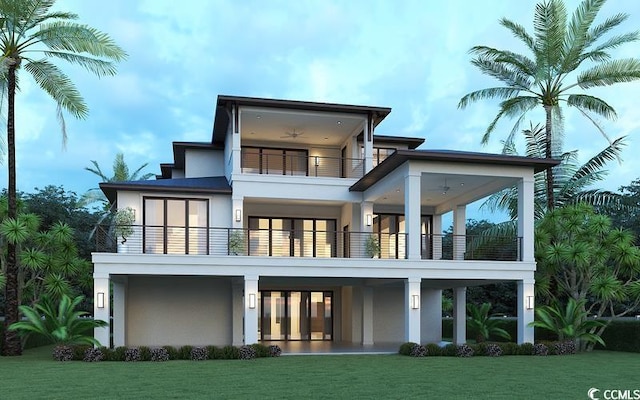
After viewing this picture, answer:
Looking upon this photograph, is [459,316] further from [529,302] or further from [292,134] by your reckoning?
[292,134]

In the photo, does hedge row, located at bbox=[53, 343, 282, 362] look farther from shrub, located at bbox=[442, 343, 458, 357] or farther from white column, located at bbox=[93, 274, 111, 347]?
shrub, located at bbox=[442, 343, 458, 357]

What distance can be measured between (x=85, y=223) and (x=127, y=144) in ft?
237

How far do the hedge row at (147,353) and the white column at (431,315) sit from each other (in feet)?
34.4

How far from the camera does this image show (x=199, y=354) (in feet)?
60.3

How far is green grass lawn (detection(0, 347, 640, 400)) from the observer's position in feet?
→ 38.9

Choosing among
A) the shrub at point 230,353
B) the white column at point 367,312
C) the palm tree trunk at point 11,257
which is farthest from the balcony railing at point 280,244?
the shrub at point 230,353

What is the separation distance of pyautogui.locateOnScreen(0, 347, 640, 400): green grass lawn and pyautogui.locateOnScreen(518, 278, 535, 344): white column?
1.73m

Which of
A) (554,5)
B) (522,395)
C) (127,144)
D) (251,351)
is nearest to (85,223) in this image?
(251,351)

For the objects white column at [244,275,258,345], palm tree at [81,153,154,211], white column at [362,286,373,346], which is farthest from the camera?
palm tree at [81,153,154,211]

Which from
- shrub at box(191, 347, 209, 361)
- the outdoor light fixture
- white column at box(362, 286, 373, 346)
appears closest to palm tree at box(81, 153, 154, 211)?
white column at box(362, 286, 373, 346)

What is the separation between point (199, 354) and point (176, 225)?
20.1 ft

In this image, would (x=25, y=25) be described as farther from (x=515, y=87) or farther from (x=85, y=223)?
(x=85, y=223)

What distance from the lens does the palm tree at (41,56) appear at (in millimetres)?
20203

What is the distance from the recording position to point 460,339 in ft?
85.6
